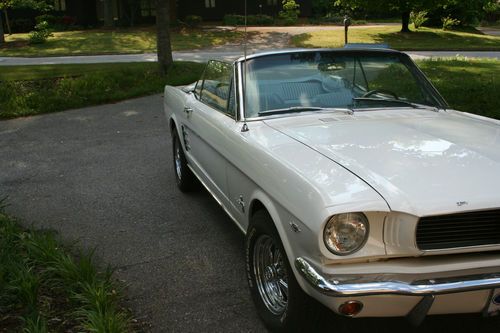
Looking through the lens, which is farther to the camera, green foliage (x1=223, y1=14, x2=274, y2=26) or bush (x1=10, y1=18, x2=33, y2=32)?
green foliage (x1=223, y1=14, x2=274, y2=26)

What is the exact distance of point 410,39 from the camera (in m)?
23.7

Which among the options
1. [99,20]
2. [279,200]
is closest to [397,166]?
[279,200]

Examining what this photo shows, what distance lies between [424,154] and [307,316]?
1055 mm

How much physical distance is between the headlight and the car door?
1469mm

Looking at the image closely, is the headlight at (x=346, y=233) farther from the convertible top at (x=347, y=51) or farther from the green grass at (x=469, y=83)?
the green grass at (x=469, y=83)

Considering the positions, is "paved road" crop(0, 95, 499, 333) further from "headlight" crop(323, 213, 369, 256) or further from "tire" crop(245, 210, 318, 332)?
"headlight" crop(323, 213, 369, 256)

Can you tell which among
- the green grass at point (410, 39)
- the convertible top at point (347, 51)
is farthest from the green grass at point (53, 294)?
the green grass at point (410, 39)

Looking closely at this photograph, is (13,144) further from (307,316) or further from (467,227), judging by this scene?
(467,227)

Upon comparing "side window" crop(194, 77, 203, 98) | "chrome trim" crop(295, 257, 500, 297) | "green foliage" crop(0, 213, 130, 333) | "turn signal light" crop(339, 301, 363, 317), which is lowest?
"green foliage" crop(0, 213, 130, 333)

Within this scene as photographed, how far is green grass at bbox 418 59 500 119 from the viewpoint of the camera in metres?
8.31

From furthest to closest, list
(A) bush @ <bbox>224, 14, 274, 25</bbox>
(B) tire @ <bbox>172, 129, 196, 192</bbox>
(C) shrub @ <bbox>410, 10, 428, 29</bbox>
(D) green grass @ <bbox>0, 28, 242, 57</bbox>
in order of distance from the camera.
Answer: (A) bush @ <bbox>224, 14, 274, 25</bbox> → (C) shrub @ <bbox>410, 10, 428, 29</bbox> → (D) green grass @ <bbox>0, 28, 242, 57</bbox> → (B) tire @ <bbox>172, 129, 196, 192</bbox>

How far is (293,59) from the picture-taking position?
13.1ft

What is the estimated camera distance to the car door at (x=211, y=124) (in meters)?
3.86

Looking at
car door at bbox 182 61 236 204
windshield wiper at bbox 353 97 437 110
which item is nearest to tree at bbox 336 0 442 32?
car door at bbox 182 61 236 204
